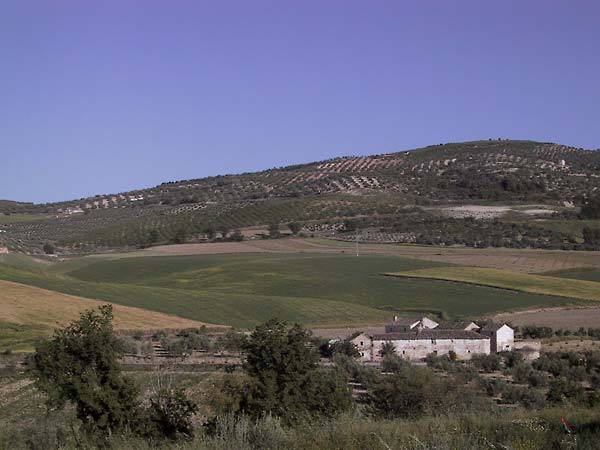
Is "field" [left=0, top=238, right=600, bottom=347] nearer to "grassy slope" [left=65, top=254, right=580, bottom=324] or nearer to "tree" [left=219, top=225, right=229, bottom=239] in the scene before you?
"grassy slope" [left=65, top=254, right=580, bottom=324]

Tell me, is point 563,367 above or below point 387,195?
below

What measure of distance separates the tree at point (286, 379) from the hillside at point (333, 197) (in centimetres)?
6825

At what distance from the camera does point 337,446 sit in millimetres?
11430

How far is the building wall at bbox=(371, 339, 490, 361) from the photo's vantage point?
136 feet

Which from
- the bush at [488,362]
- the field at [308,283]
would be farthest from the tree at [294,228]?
the bush at [488,362]

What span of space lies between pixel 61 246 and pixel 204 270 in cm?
4122

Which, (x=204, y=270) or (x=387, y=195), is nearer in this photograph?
(x=204, y=270)

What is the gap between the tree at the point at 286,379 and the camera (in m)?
20.7

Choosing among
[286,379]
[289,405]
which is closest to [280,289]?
[286,379]

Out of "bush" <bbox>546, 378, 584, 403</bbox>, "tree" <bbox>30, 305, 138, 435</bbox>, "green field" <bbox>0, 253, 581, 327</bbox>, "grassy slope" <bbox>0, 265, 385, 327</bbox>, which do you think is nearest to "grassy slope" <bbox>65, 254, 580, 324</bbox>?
"green field" <bbox>0, 253, 581, 327</bbox>

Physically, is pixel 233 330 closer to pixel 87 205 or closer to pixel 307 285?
pixel 307 285

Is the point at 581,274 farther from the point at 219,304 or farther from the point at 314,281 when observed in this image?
the point at 219,304

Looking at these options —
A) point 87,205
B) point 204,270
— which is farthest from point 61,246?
point 87,205

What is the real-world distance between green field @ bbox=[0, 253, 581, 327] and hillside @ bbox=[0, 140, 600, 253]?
21321mm
